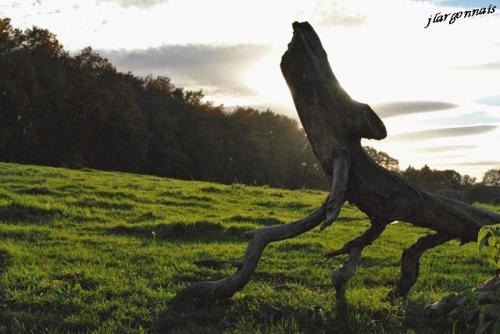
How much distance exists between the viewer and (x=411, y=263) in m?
8.87

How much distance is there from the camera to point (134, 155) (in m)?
65.6

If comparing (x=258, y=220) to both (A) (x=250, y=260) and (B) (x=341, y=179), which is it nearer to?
(A) (x=250, y=260)

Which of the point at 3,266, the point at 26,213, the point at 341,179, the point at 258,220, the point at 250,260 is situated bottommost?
the point at 3,266

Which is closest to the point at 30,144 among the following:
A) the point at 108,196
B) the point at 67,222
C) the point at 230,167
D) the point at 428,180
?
the point at 230,167

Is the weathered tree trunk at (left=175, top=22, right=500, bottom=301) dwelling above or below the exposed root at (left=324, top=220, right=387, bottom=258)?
above

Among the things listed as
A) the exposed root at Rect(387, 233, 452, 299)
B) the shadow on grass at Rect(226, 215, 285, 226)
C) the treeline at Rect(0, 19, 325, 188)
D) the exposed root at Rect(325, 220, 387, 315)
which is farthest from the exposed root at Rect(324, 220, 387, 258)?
the treeline at Rect(0, 19, 325, 188)

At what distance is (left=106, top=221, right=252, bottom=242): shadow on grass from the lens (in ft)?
50.4

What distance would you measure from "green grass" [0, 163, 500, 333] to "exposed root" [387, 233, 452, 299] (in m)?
0.26

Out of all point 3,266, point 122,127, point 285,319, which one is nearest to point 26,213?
point 3,266

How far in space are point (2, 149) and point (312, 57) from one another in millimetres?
52783

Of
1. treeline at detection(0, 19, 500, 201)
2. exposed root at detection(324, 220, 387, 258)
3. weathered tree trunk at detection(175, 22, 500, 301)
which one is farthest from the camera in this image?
treeline at detection(0, 19, 500, 201)

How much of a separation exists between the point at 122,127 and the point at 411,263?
193 feet

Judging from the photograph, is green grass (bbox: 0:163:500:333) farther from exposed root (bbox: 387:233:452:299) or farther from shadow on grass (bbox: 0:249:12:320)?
exposed root (bbox: 387:233:452:299)

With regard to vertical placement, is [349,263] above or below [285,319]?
above
